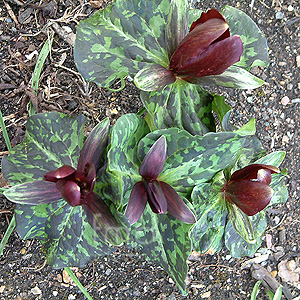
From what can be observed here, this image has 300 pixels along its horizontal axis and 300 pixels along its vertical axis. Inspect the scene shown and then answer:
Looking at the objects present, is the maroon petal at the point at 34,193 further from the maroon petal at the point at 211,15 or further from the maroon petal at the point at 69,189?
the maroon petal at the point at 211,15

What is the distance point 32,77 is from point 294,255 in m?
1.41

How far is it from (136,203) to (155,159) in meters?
0.12

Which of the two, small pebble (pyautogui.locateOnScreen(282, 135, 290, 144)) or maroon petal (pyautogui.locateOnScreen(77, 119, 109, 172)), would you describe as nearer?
maroon petal (pyautogui.locateOnScreen(77, 119, 109, 172))

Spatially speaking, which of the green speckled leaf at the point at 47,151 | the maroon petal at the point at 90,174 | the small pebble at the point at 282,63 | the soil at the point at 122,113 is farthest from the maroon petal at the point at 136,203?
the small pebble at the point at 282,63

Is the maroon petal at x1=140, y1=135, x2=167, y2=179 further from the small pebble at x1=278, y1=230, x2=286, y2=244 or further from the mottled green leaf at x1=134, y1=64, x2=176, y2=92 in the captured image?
the small pebble at x1=278, y1=230, x2=286, y2=244

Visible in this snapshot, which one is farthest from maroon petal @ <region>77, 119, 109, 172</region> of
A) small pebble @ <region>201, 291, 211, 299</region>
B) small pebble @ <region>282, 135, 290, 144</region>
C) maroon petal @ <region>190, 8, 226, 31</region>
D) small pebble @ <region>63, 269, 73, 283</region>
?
small pebble @ <region>282, 135, 290, 144</region>

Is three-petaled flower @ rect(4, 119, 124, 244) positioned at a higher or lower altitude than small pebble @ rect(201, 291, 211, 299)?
higher

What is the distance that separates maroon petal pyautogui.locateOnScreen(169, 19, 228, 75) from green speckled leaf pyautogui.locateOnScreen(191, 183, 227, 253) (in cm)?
36

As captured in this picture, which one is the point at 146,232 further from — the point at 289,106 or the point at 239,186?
the point at 289,106

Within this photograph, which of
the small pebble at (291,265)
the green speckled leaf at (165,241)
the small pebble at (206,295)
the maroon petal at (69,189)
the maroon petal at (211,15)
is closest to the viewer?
the maroon petal at (69,189)

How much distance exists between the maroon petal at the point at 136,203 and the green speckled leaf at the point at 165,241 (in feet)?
0.38

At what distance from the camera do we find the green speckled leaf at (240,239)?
120 centimetres

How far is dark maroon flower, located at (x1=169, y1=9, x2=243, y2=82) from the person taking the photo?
865 millimetres

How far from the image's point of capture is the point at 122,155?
955 mm
